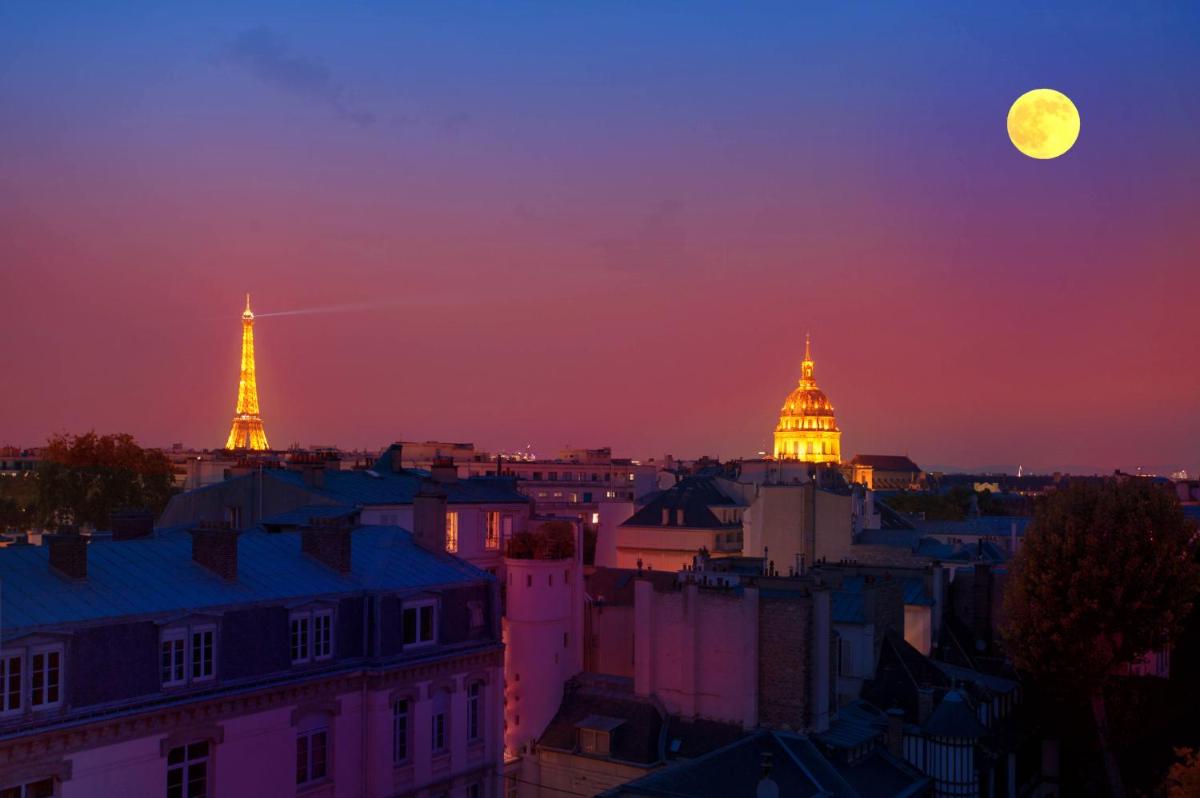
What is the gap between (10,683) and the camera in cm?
1886

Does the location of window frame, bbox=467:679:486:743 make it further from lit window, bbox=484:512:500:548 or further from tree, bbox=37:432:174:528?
tree, bbox=37:432:174:528

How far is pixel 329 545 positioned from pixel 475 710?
19.3ft

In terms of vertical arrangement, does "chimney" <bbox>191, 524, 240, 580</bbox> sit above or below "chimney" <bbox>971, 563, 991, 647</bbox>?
above

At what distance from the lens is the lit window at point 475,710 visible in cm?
2841

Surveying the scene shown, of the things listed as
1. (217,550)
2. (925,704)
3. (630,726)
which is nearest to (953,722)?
(925,704)

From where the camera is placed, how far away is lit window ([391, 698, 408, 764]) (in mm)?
25812

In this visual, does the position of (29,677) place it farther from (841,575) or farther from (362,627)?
(841,575)

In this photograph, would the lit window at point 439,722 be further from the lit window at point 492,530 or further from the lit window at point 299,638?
the lit window at point 492,530

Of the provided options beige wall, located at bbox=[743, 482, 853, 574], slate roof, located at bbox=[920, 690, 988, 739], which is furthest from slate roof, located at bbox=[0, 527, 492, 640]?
beige wall, located at bbox=[743, 482, 853, 574]

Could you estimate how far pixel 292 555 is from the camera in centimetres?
2656

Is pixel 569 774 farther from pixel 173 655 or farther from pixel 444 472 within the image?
pixel 173 655

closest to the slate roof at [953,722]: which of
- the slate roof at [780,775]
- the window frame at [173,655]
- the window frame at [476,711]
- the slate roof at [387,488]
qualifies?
the slate roof at [780,775]

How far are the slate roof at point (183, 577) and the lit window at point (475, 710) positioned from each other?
A: 2782 millimetres

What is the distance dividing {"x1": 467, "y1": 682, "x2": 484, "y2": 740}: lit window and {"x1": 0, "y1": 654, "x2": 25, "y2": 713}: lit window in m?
11.7
